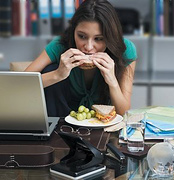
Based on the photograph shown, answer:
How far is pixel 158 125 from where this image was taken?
4.79 ft

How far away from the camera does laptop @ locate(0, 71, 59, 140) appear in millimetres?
1306

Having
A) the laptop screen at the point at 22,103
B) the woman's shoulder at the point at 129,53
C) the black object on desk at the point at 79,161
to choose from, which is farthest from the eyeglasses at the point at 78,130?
the woman's shoulder at the point at 129,53

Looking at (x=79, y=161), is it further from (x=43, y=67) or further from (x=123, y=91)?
(x=43, y=67)

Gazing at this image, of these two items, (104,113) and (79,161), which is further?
(104,113)

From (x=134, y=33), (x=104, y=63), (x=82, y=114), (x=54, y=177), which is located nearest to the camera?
(x=54, y=177)

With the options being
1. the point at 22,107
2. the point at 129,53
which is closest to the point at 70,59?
the point at 129,53

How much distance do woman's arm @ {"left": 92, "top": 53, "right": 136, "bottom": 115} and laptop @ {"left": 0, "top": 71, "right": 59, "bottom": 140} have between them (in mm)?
562

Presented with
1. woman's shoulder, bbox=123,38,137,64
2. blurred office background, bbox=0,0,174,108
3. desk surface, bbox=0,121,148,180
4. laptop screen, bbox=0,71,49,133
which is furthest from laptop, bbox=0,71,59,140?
blurred office background, bbox=0,0,174,108

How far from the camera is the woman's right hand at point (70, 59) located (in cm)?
190

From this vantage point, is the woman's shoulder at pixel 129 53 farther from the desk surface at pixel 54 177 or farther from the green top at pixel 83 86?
the desk surface at pixel 54 177

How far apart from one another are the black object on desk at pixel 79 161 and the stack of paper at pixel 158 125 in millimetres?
231

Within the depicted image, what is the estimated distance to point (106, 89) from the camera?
6.94ft

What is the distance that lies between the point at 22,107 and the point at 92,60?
2.11 feet

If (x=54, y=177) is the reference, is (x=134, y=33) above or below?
above
